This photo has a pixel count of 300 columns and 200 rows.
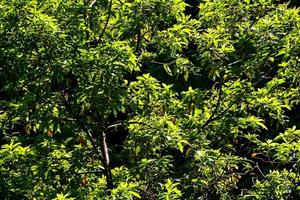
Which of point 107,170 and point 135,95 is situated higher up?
Result: point 135,95

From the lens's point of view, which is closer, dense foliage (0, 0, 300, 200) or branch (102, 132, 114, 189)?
dense foliage (0, 0, 300, 200)

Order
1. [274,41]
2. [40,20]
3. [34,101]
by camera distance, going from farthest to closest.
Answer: [274,41] → [34,101] → [40,20]

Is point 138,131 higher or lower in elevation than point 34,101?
lower

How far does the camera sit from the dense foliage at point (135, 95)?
4.29 metres

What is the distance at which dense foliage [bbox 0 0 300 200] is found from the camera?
429 cm

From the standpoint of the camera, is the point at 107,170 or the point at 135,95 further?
the point at 107,170

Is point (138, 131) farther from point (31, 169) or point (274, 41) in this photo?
point (274, 41)

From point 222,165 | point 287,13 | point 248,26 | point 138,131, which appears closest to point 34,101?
point 138,131

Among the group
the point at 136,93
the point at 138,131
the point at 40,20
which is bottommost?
the point at 138,131

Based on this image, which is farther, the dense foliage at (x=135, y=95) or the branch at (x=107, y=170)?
the branch at (x=107, y=170)

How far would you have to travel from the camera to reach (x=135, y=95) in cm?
476

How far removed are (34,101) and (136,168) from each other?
1.13 metres

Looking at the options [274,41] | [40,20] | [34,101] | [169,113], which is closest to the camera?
[40,20]

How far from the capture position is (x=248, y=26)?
4.94 m
